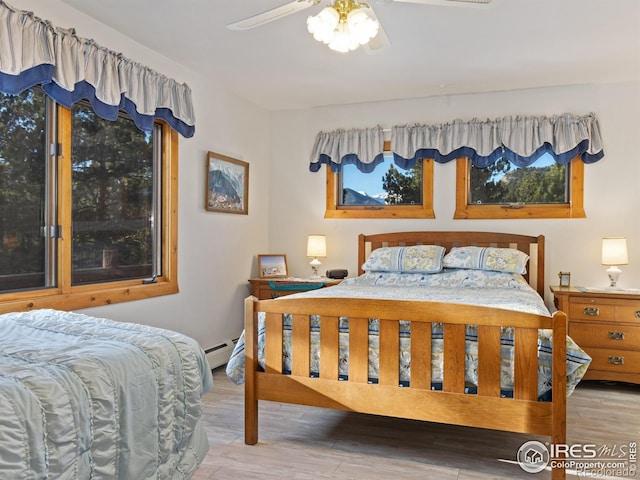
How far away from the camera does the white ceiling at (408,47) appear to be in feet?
9.26

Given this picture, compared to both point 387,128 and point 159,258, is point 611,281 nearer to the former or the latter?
point 387,128

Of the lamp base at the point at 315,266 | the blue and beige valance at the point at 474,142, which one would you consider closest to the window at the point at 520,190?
the blue and beige valance at the point at 474,142

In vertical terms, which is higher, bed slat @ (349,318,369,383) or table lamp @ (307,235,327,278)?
table lamp @ (307,235,327,278)

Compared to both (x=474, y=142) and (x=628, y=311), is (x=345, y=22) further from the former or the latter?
(x=628, y=311)

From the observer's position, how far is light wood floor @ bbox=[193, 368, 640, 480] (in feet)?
7.68

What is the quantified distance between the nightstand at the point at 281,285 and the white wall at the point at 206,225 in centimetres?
20

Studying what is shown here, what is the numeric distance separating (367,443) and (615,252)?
8.44 feet

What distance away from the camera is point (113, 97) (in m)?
2.97

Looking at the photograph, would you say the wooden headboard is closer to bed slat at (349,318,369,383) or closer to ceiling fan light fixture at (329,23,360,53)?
bed slat at (349,318,369,383)

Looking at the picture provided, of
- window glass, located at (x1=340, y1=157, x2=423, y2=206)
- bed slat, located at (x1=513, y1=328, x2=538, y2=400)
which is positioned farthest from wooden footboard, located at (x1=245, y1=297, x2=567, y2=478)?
window glass, located at (x1=340, y1=157, x2=423, y2=206)

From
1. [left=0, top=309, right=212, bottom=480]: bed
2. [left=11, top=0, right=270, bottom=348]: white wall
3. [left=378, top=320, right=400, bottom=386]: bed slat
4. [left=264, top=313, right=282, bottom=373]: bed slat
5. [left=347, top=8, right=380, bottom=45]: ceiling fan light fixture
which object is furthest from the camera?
[left=11, top=0, right=270, bottom=348]: white wall

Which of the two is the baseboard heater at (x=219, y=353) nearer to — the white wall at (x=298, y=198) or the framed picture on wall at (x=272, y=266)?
the white wall at (x=298, y=198)

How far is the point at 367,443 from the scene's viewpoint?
2691 millimetres

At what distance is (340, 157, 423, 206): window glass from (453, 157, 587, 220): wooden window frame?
0.38 meters
